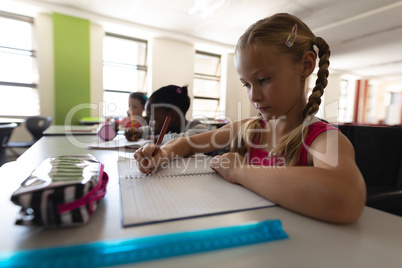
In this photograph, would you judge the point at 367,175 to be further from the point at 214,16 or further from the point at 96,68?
the point at 96,68

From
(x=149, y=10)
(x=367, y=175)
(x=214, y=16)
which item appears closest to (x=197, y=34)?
(x=214, y=16)

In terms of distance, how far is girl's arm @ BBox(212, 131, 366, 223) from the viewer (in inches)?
14.9

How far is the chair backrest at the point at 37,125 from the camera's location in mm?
3250

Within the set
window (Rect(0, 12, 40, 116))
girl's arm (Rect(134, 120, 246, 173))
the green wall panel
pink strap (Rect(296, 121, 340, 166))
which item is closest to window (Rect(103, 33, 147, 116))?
the green wall panel

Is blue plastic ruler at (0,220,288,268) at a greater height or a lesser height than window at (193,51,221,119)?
lesser

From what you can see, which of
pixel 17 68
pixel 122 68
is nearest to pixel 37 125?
pixel 17 68

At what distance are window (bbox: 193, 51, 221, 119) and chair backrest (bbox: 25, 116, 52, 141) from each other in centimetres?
355

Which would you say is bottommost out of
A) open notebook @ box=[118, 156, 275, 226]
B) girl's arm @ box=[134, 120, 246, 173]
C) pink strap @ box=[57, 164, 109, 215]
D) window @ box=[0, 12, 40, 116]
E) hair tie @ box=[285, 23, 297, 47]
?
open notebook @ box=[118, 156, 275, 226]

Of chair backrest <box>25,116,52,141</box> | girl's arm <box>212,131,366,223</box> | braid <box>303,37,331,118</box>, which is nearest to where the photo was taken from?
girl's arm <box>212,131,366,223</box>

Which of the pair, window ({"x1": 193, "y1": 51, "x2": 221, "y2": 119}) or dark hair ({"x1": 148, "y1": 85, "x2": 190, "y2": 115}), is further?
window ({"x1": 193, "y1": 51, "x2": 221, "y2": 119})

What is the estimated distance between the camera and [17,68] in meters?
4.04

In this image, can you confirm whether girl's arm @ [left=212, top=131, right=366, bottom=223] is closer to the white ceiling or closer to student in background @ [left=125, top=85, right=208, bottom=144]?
student in background @ [left=125, top=85, right=208, bottom=144]

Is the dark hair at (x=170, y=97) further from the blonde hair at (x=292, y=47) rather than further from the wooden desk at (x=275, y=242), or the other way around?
the wooden desk at (x=275, y=242)

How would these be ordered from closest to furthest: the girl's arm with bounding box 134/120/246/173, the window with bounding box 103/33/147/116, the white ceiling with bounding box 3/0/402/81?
the girl's arm with bounding box 134/120/246/173, the white ceiling with bounding box 3/0/402/81, the window with bounding box 103/33/147/116
